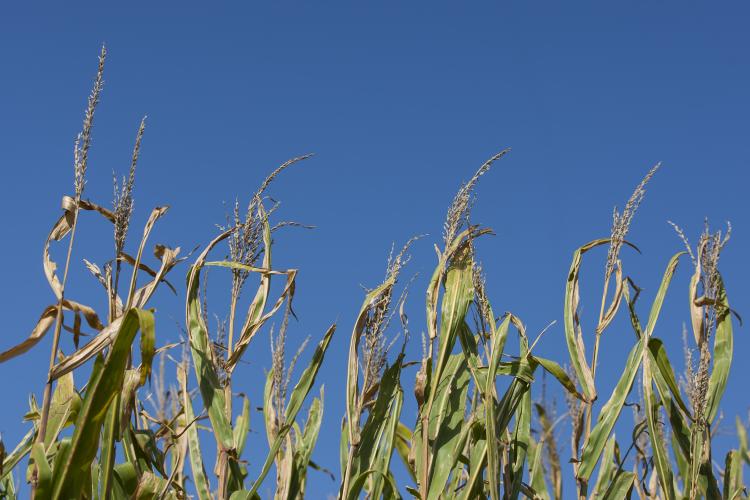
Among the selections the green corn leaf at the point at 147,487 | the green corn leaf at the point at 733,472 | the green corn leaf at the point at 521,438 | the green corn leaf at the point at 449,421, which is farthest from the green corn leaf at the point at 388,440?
the green corn leaf at the point at 733,472

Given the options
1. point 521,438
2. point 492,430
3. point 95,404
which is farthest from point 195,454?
point 521,438

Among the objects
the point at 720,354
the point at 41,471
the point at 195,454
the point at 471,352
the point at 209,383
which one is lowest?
the point at 41,471

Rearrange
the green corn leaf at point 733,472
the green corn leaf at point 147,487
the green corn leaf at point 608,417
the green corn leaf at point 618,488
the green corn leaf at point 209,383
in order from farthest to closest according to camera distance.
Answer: the green corn leaf at point 733,472, the green corn leaf at point 618,488, the green corn leaf at point 608,417, the green corn leaf at point 209,383, the green corn leaf at point 147,487

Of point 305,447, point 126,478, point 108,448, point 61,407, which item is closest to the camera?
point 108,448

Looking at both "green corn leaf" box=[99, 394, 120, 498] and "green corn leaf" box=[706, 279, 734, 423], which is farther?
"green corn leaf" box=[706, 279, 734, 423]

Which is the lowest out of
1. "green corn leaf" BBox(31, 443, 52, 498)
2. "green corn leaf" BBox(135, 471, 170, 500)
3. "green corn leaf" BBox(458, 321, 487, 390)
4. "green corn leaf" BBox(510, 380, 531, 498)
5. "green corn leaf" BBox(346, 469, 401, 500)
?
"green corn leaf" BBox(31, 443, 52, 498)

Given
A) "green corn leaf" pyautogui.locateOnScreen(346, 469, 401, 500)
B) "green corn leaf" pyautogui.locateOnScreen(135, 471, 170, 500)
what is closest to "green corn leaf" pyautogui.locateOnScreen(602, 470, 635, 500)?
"green corn leaf" pyautogui.locateOnScreen(346, 469, 401, 500)

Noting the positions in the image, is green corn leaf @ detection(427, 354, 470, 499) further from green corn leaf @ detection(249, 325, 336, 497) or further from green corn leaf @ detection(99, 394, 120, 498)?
green corn leaf @ detection(99, 394, 120, 498)

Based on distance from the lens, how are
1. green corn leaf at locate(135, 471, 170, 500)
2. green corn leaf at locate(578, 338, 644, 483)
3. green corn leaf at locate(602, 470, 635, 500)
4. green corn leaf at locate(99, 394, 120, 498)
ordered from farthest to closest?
green corn leaf at locate(602, 470, 635, 500) → green corn leaf at locate(578, 338, 644, 483) → green corn leaf at locate(135, 471, 170, 500) → green corn leaf at locate(99, 394, 120, 498)

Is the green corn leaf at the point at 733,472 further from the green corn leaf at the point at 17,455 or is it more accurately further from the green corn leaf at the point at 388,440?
the green corn leaf at the point at 17,455

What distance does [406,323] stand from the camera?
2.69 m

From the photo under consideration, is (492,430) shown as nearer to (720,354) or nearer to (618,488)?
(618,488)

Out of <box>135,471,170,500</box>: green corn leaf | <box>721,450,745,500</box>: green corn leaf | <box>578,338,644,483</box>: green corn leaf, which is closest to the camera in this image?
<box>135,471,170,500</box>: green corn leaf

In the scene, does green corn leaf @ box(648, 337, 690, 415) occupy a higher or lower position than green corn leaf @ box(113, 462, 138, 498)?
higher
